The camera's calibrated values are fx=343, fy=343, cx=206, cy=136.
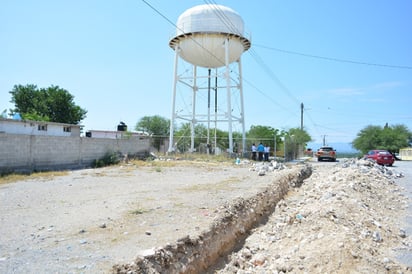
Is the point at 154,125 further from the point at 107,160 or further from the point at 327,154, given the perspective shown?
the point at 107,160

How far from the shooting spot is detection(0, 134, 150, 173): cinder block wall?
1389cm

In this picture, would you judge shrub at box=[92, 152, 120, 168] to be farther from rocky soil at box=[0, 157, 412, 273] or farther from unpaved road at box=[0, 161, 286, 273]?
rocky soil at box=[0, 157, 412, 273]

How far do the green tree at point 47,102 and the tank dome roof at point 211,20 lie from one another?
19.7 meters

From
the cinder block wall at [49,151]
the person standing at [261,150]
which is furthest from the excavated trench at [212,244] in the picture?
the person standing at [261,150]

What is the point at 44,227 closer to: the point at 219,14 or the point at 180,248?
the point at 180,248

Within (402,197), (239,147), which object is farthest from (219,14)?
(402,197)

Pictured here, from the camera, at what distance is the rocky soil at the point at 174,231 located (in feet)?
14.3

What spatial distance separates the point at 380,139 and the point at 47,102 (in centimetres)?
4574

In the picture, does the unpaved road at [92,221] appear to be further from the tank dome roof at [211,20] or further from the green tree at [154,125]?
the green tree at [154,125]

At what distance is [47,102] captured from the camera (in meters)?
37.7

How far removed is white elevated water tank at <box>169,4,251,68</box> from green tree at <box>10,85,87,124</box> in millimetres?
18576

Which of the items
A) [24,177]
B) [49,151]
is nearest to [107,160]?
[49,151]

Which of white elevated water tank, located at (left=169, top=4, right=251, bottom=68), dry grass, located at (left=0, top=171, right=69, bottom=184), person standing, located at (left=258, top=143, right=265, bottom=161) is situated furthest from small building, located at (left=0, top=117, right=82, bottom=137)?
person standing, located at (left=258, top=143, right=265, bottom=161)

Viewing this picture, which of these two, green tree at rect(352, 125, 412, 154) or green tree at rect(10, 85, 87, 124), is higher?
green tree at rect(10, 85, 87, 124)
